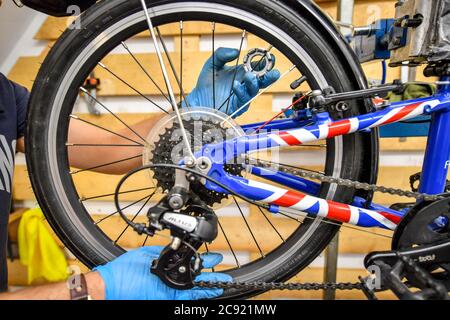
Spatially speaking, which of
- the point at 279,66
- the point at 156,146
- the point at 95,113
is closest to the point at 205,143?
the point at 156,146

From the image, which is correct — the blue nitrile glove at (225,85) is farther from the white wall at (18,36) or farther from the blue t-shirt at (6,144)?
the white wall at (18,36)

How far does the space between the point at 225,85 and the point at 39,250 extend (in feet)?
3.93

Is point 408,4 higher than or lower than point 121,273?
higher

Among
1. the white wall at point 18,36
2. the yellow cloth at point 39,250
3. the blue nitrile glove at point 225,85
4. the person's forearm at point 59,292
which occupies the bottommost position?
the yellow cloth at point 39,250

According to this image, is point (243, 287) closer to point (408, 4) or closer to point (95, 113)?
point (408, 4)

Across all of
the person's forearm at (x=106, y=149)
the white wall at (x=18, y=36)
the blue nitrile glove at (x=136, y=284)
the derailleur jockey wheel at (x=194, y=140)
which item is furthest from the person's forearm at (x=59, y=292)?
the white wall at (x=18, y=36)

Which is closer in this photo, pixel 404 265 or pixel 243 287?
pixel 404 265

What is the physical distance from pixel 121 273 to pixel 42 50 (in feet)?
3.69

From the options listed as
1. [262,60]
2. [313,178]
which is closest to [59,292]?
[313,178]

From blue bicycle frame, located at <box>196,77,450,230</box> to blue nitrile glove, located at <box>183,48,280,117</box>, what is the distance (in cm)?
22

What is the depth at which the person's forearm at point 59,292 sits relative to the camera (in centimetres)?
57

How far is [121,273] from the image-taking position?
59 centimetres

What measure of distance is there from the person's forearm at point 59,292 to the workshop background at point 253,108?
28.5 inches

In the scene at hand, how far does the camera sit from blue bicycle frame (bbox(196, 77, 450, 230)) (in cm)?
56
